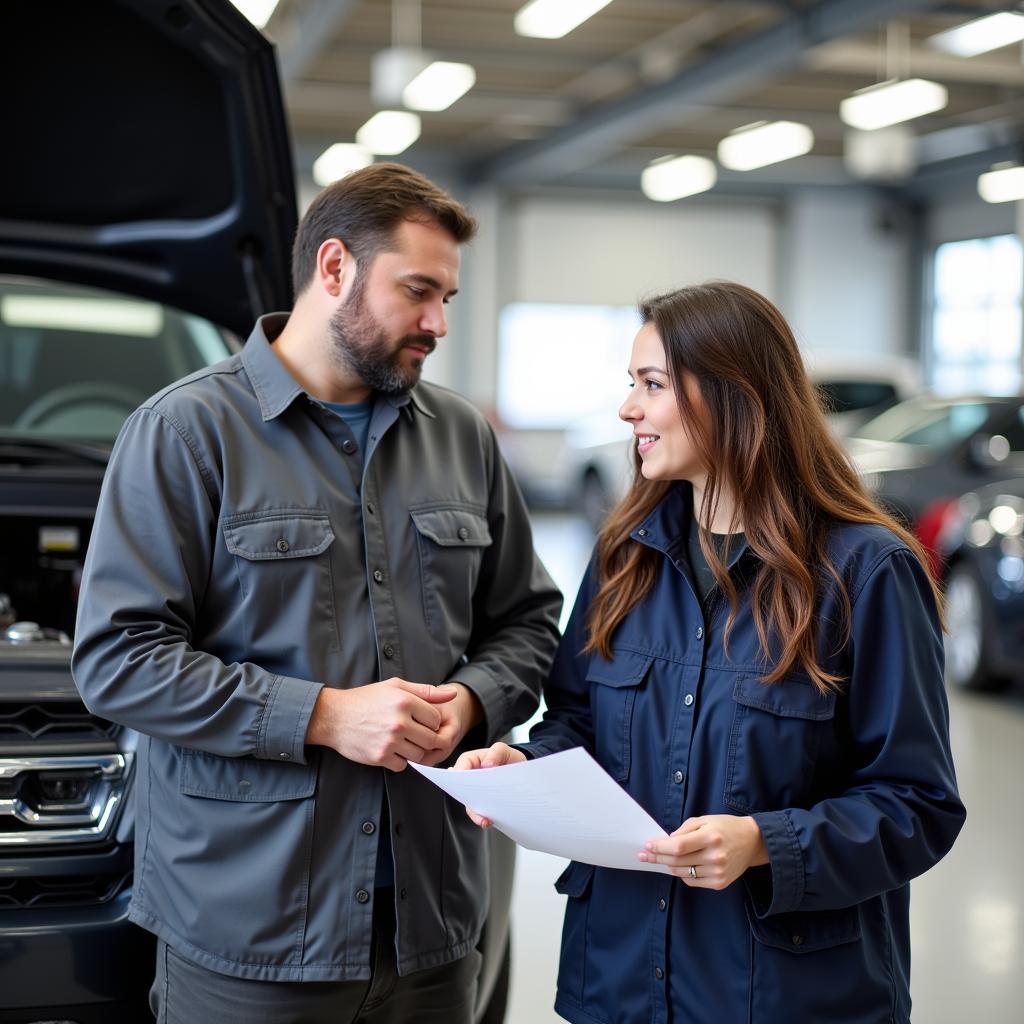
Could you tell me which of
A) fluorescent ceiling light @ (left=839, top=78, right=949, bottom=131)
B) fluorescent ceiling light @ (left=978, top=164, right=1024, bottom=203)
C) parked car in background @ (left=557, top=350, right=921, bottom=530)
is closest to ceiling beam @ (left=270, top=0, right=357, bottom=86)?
fluorescent ceiling light @ (left=839, top=78, right=949, bottom=131)

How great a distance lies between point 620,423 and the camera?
40.8ft

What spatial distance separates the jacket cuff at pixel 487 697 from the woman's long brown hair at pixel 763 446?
0.43 metres

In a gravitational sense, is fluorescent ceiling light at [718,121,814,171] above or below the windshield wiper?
above

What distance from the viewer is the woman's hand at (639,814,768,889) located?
5.06ft

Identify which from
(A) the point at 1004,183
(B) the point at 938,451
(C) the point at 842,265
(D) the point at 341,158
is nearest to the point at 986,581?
(B) the point at 938,451

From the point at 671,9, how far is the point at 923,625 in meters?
9.55

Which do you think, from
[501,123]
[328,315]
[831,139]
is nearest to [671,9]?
[501,123]

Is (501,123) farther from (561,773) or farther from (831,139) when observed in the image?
(561,773)

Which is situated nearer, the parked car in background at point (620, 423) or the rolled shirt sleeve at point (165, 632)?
the rolled shirt sleeve at point (165, 632)

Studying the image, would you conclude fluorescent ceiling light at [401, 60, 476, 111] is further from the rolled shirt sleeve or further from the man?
the rolled shirt sleeve

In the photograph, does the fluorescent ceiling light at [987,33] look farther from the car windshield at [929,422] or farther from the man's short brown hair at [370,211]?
the man's short brown hair at [370,211]

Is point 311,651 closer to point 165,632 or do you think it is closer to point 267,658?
point 267,658

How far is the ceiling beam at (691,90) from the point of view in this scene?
30.7 ft

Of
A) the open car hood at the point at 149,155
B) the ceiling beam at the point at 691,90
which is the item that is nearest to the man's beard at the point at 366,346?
the open car hood at the point at 149,155
